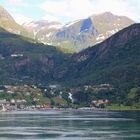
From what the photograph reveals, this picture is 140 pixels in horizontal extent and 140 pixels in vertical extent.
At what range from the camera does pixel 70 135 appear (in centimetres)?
18488

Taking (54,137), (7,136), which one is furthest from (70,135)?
(7,136)

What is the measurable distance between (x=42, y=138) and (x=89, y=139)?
15.5 m

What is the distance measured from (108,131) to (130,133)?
9890mm

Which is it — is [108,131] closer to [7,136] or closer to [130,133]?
[130,133]

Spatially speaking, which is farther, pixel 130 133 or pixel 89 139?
pixel 130 133

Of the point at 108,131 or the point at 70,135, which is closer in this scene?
the point at 70,135

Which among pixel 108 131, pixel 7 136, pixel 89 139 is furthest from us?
pixel 108 131

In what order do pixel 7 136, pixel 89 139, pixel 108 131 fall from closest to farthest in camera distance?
pixel 89 139 → pixel 7 136 → pixel 108 131

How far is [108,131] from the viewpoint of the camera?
198m

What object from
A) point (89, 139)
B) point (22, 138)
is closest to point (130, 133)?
point (89, 139)

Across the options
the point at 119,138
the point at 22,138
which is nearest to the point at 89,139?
the point at 119,138

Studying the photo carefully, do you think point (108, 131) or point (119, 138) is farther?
point (108, 131)

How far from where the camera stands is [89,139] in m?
172

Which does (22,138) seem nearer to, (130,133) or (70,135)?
(70,135)
